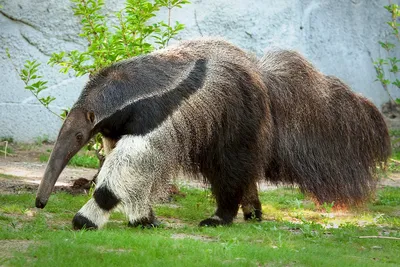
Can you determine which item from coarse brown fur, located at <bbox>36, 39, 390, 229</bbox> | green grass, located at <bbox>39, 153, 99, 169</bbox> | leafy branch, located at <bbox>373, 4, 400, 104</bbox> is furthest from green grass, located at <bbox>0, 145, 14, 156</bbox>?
leafy branch, located at <bbox>373, 4, 400, 104</bbox>

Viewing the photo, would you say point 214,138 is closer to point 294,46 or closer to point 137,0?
point 137,0

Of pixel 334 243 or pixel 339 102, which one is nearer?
pixel 334 243

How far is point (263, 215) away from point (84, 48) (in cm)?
612

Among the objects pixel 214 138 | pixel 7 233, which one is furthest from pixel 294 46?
pixel 7 233

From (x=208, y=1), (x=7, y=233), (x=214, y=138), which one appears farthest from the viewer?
(x=208, y=1)

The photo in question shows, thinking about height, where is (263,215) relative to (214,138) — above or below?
below

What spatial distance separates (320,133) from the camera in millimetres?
8094

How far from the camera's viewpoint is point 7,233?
19.6 ft

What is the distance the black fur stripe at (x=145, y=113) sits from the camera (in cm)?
668

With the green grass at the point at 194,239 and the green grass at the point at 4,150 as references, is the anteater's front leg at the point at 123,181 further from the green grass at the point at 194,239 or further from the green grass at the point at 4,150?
the green grass at the point at 4,150

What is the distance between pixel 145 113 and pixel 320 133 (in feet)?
7.42

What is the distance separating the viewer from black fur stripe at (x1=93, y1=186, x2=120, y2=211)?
21.8ft

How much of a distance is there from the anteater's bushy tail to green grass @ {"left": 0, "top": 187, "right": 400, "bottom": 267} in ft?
1.50

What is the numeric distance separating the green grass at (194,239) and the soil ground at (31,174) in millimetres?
568
